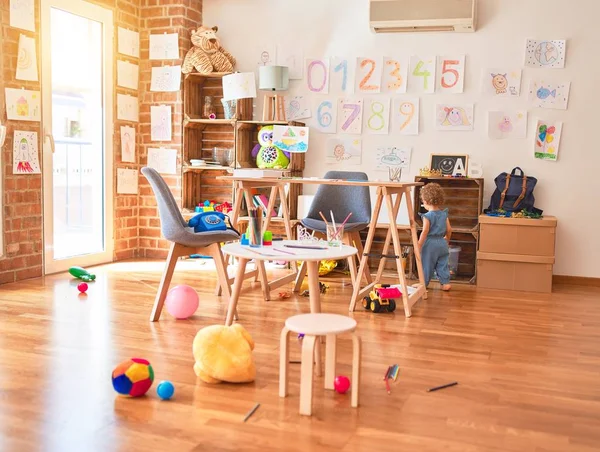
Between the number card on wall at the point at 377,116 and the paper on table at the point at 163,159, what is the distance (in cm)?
168

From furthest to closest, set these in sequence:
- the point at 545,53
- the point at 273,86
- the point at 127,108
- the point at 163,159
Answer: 1. the point at 163,159
2. the point at 127,108
3. the point at 273,86
4. the point at 545,53

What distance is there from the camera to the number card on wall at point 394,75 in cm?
584

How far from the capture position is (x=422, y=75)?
579cm

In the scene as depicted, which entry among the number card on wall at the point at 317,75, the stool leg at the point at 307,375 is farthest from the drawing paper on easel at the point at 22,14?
the stool leg at the point at 307,375

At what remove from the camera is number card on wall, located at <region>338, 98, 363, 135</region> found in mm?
5973

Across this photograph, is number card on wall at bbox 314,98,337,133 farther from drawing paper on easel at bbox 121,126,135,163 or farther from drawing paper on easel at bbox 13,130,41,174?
drawing paper on easel at bbox 13,130,41,174

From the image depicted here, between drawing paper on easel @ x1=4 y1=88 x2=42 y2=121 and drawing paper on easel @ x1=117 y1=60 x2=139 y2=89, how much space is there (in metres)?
0.99

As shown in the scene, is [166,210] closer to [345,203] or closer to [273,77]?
[345,203]

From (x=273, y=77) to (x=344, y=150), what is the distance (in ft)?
2.77

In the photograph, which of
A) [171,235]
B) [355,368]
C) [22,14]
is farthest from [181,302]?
[22,14]

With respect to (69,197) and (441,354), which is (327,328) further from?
(69,197)

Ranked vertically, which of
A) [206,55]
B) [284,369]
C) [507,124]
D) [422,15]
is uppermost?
[422,15]

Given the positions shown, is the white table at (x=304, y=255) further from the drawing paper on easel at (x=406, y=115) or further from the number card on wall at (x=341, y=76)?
the number card on wall at (x=341, y=76)

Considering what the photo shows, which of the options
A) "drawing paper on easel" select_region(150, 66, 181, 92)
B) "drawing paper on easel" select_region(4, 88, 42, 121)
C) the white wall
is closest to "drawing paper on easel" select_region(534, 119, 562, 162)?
the white wall
